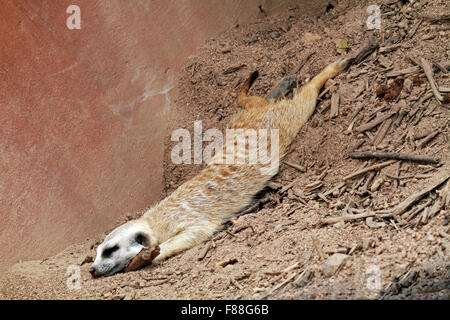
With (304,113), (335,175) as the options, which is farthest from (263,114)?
(335,175)

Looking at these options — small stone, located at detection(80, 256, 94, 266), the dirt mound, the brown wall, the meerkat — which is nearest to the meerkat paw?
the meerkat

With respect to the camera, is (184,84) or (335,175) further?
(184,84)

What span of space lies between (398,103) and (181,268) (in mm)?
1743

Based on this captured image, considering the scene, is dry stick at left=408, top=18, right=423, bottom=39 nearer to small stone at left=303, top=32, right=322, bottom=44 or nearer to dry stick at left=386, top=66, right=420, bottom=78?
dry stick at left=386, top=66, right=420, bottom=78

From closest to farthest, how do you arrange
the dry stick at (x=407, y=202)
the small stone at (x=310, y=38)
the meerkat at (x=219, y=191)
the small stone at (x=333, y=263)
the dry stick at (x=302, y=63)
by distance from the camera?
the small stone at (x=333, y=263) < the dry stick at (x=407, y=202) < the meerkat at (x=219, y=191) < the dry stick at (x=302, y=63) < the small stone at (x=310, y=38)

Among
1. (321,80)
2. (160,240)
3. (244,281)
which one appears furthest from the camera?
(321,80)

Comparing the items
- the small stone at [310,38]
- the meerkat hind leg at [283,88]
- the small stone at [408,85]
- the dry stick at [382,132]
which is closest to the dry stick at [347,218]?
the dry stick at [382,132]

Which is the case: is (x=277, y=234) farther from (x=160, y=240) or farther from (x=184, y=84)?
(x=184, y=84)

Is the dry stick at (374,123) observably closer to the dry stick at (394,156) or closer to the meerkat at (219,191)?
the dry stick at (394,156)

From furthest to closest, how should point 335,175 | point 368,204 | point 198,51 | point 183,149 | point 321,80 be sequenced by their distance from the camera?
1. point 198,51
2. point 183,149
3. point 321,80
4. point 335,175
5. point 368,204

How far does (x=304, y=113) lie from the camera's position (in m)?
3.59

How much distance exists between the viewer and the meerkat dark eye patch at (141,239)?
Answer: 314 cm

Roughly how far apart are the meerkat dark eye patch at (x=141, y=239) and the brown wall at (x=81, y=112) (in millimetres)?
447

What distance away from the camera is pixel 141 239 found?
10.4 ft
